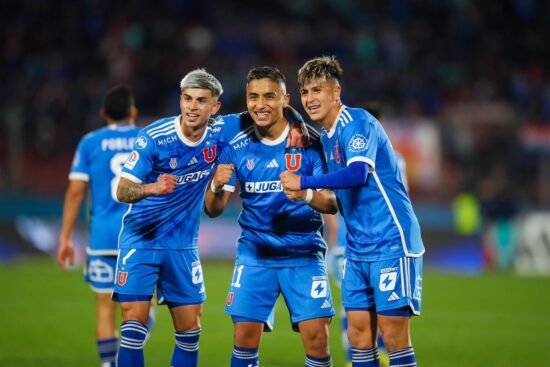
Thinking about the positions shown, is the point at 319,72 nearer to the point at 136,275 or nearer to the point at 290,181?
the point at 290,181

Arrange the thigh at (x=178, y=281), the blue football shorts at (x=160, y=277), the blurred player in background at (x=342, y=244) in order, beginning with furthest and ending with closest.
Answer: the blurred player in background at (x=342, y=244) → the thigh at (x=178, y=281) → the blue football shorts at (x=160, y=277)

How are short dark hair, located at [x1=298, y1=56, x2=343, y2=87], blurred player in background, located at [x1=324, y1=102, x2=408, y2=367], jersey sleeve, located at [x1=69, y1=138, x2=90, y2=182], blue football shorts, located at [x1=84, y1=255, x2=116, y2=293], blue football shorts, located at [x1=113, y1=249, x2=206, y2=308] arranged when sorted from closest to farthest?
short dark hair, located at [x1=298, y1=56, x2=343, y2=87] → blue football shorts, located at [x1=113, y1=249, x2=206, y2=308] → blue football shorts, located at [x1=84, y1=255, x2=116, y2=293] → jersey sleeve, located at [x1=69, y1=138, x2=90, y2=182] → blurred player in background, located at [x1=324, y1=102, x2=408, y2=367]

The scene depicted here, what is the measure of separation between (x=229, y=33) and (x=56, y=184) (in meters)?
7.08

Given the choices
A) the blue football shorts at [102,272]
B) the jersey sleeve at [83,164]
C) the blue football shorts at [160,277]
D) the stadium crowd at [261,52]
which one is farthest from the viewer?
the stadium crowd at [261,52]

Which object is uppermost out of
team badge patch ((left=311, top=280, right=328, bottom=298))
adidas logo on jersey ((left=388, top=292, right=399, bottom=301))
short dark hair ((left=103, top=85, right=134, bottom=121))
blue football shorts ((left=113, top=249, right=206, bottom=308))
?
short dark hair ((left=103, top=85, right=134, bottom=121))

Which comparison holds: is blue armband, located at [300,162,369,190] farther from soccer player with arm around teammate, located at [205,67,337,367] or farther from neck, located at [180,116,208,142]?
neck, located at [180,116,208,142]

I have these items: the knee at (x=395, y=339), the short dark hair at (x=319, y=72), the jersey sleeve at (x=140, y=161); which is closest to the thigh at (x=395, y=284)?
the knee at (x=395, y=339)

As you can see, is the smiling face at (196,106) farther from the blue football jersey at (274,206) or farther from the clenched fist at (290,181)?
the clenched fist at (290,181)

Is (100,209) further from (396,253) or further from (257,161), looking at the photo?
(396,253)

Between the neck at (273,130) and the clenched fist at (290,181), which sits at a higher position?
the neck at (273,130)

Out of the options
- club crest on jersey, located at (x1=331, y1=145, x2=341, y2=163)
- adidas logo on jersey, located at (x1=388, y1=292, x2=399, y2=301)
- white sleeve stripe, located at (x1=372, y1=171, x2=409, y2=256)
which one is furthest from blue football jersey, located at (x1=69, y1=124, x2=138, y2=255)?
adidas logo on jersey, located at (x1=388, y1=292, x2=399, y2=301)

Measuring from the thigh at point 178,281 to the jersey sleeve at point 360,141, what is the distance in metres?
1.65

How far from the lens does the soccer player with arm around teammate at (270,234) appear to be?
251 inches

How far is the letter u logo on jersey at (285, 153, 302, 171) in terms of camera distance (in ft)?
21.3
